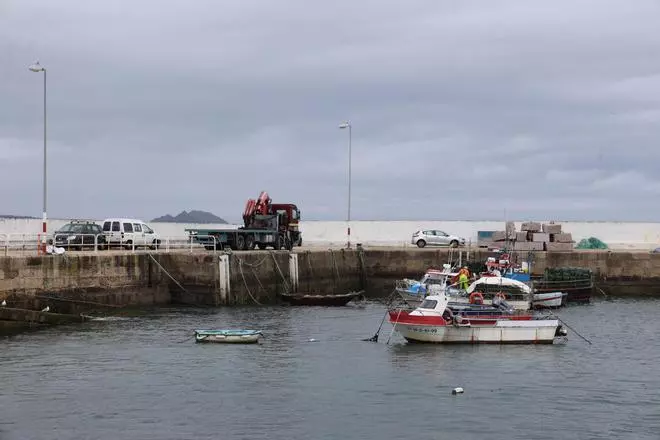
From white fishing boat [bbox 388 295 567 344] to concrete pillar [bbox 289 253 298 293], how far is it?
17470 millimetres

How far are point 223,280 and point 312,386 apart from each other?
2027 cm

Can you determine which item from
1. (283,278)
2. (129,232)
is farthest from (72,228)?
(283,278)

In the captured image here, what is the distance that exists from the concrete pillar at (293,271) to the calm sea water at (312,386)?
1306cm

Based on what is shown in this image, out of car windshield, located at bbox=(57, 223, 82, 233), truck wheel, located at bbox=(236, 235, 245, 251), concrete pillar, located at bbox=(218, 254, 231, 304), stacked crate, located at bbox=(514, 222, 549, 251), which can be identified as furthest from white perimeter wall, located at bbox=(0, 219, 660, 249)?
concrete pillar, located at bbox=(218, 254, 231, 304)

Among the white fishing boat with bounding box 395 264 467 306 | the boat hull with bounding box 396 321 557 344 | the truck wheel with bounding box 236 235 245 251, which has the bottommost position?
the boat hull with bounding box 396 321 557 344

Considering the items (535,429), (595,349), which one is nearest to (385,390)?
(535,429)

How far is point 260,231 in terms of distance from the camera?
53250 millimetres

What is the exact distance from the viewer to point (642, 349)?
34.3 m

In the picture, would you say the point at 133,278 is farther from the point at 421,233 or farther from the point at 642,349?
the point at 421,233

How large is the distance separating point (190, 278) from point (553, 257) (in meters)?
29.0

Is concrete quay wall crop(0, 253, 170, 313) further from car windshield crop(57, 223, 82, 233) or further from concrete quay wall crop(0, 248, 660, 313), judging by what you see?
car windshield crop(57, 223, 82, 233)

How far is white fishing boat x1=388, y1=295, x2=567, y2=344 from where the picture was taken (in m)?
33.5

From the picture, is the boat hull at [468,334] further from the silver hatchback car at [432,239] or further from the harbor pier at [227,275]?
the silver hatchback car at [432,239]

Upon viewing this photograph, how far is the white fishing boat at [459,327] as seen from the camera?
33469mm
